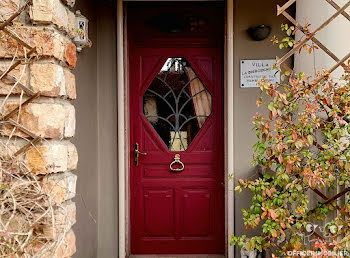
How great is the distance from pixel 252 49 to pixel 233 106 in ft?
1.82

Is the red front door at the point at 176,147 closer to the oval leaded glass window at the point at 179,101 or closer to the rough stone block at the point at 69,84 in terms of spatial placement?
the oval leaded glass window at the point at 179,101

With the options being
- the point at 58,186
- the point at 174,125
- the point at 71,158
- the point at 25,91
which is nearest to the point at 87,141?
the point at 174,125

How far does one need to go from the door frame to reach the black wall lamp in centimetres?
19

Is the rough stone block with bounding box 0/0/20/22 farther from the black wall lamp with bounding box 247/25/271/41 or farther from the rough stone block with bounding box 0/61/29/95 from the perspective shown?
the black wall lamp with bounding box 247/25/271/41

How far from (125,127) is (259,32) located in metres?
1.50

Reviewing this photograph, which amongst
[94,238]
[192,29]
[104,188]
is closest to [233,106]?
[192,29]

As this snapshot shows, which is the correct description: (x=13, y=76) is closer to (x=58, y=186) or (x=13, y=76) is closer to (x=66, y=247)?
(x=58, y=186)

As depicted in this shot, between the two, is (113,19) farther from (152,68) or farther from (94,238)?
(94,238)

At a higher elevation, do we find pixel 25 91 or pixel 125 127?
pixel 25 91

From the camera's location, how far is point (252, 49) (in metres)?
3.39

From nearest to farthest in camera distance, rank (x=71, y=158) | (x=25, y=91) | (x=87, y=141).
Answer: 1. (x=25, y=91)
2. (x=71, y=158)
3. (x=87, y=141)

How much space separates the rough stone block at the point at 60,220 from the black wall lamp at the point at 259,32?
2246 mm

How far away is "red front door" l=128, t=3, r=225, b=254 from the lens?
357cm

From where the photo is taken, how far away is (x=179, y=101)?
3.57m
